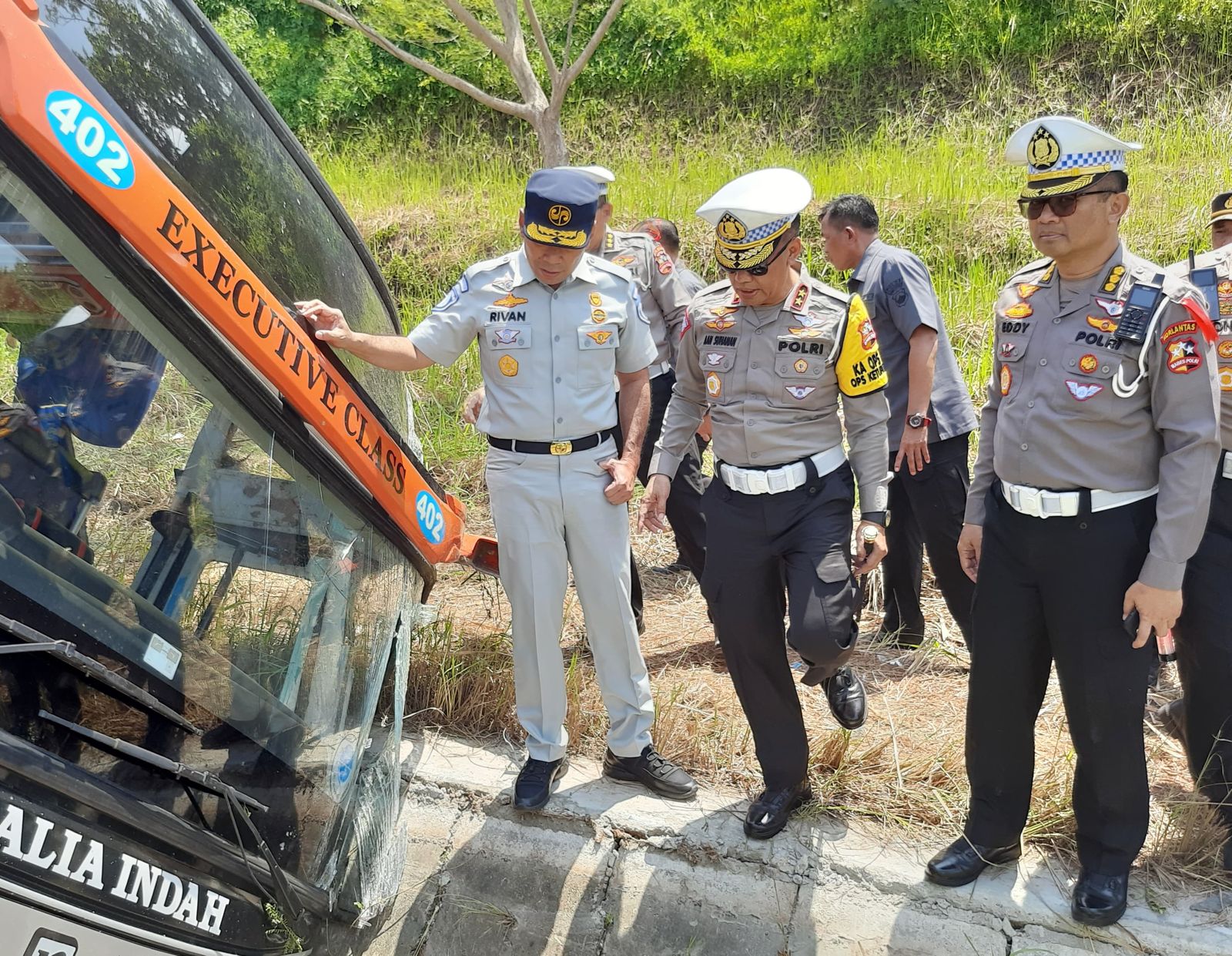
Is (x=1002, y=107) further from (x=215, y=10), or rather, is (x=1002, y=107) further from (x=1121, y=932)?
(x=215, y=10)

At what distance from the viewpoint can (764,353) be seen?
9.30 ft

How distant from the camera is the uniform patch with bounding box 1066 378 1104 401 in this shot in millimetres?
2287

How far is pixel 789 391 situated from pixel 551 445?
0.67m

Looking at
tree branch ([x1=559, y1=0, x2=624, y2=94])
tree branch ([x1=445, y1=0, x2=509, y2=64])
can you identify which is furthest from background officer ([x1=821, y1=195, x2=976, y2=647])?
tree branch ([x1=445, y1=0, x2=509, y2=64])

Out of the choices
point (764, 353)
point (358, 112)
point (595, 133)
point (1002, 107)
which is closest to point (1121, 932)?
point (764, 353)

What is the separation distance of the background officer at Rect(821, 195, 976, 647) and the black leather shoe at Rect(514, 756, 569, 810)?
4.72ft

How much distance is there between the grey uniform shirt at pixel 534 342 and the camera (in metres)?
2.96

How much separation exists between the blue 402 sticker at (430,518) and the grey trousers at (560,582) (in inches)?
A: 7.2

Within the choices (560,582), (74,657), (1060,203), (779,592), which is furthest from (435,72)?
(74,657)

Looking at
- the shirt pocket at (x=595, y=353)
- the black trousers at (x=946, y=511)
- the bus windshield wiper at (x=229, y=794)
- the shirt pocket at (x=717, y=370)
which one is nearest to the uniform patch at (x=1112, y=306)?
the shirt pocket at (x=717, y=370)

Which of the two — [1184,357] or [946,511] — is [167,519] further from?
[946,511]

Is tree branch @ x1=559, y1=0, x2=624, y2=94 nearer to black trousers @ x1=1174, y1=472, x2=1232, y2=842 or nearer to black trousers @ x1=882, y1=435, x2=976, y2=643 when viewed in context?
black trousers @ x1=882, y1=435, x2=976, y2=643

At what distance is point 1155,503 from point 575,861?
67.5 inches

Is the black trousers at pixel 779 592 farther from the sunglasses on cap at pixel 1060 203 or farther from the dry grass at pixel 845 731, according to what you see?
the sunglasses on cap at pixel 1060 203
